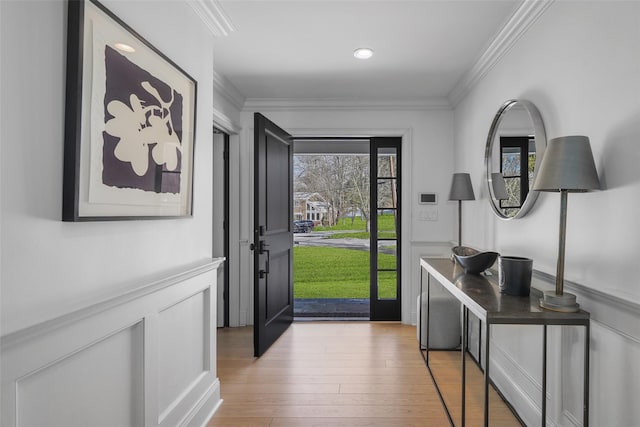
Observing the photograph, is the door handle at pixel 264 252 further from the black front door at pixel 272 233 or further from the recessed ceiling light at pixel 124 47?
the recessed ceiling light at pixel 124 47

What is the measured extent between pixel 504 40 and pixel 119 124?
236 centimetres

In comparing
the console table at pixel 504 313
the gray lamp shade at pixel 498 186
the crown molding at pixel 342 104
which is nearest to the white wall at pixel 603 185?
the console table at pixel 504 313

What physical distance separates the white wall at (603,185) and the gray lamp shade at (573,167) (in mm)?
120

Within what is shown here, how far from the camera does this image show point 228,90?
11.5ft

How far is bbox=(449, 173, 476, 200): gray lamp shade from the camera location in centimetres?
312

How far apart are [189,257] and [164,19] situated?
1.17 m

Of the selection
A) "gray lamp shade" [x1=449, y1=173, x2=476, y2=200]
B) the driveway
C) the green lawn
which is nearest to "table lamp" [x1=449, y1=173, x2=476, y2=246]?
"gray lamp shade" [x1=449, y1=173, x2=476, y2=200]

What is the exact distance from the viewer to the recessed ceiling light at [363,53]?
8.96 feet

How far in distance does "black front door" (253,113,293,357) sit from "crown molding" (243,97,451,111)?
0.42m

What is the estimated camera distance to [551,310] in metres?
1.55

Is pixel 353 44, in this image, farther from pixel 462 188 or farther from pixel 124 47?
pixel 124 47

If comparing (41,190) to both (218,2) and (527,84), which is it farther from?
(527,84)

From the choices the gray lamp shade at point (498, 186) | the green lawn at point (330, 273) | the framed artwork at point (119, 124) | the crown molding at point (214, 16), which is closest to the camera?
the framed artwork at point (119, 124)

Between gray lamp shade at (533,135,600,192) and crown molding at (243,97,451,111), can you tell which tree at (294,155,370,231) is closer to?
crown molding at (243,97,451,111)
